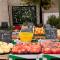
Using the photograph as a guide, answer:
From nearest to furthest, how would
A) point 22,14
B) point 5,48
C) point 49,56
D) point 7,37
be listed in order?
point 49,56 → point 5,48 → point 7,37 → point 22,14

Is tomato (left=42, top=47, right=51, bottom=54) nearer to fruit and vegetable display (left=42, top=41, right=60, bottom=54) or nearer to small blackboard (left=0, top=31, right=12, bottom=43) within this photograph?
fruit and vegetable display (left=42, top=41, right=60, bottom=54)

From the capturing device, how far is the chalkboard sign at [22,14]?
13992 millimetres

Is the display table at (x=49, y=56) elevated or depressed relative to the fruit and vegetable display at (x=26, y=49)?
depressed

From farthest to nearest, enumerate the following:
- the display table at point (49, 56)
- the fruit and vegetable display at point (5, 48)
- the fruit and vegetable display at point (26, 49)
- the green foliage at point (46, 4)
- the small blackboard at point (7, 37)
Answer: the green foliage at point (46, 4)
the small blackboard at point (7, 37)
the fruit and vegetable display at point (5, 48)
the fruit and vegetable display at point (26, 49)
the display table at point (49, 56)

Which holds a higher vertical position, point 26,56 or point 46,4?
point 46,4

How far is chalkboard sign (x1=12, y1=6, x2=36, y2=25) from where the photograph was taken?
1399 centimetres

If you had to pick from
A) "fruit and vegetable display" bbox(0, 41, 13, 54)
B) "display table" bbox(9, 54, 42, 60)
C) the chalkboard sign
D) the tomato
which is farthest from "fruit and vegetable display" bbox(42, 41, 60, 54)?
the chalkboard sign

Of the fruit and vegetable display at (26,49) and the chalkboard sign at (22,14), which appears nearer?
the fruit and vegetable display at (26,49)

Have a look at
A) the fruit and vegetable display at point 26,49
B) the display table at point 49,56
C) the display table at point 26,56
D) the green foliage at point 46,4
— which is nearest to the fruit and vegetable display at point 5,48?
the fruit and vegetable display at point 26,49

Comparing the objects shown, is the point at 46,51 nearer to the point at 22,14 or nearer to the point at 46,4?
the point at 46,4

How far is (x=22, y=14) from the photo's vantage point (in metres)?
14.0

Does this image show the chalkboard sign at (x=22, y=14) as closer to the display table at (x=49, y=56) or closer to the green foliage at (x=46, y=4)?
the green foliage at (x=46, y=4)

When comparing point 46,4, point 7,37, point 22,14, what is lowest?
point 7,37

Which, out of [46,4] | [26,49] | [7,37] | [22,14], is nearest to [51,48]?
[26,49]
